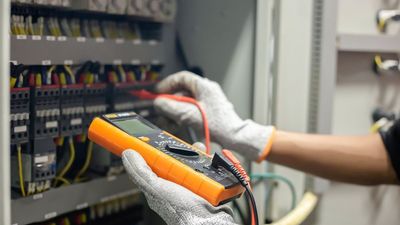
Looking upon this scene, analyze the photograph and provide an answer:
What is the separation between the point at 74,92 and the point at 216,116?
13.2 inches

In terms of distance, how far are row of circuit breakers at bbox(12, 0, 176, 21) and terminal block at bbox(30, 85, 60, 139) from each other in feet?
0.58

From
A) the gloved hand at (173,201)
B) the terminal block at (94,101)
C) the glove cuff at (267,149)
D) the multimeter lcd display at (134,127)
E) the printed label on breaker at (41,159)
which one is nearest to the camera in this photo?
the gloved hand at (173,201)

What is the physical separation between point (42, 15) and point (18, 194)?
0.37m

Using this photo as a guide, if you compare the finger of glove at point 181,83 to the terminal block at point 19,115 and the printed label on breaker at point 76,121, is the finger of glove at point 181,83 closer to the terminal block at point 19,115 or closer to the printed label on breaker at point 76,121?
the printed label on breaker at point 76,121

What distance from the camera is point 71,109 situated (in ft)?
3.32

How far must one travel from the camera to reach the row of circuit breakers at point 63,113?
36.0 inches

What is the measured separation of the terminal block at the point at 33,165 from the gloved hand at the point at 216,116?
285mm

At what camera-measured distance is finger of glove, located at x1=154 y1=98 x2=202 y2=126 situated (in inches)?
42.8

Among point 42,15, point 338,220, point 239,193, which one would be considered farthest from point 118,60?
point 338,220

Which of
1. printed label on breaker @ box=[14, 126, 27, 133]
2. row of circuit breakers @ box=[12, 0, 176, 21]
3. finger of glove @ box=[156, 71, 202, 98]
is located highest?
row of circuit breakers @ box=[12, 0, 176, 21]

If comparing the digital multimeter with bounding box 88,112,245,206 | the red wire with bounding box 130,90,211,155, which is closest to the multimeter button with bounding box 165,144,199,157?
the digital multimeter with bounding box 88,112,245,206

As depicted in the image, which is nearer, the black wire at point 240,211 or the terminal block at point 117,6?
the terminal block at point 117,6

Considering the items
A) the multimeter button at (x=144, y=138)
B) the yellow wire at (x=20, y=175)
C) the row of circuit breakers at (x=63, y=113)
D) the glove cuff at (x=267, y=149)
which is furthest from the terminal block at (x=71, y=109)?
the glove cuff at (x=267, y=149)

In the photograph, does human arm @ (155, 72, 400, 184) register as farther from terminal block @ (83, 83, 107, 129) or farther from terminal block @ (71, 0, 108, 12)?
terminal block @ (71, 0, 108, 12)
